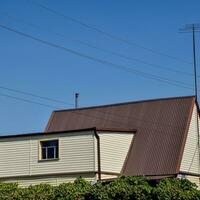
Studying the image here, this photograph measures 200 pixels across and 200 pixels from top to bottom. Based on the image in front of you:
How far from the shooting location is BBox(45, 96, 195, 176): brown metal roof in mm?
45375

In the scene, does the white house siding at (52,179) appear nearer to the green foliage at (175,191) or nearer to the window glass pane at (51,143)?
the window glass pane at (51,143)

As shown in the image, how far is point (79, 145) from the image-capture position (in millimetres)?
43375

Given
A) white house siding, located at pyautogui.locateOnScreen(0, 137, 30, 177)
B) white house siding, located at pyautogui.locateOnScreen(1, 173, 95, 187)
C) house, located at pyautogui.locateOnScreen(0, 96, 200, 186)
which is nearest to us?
white house siding, located at pyautogui.locateOnScreen(1, 173, 95, 187)

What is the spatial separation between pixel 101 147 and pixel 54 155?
3.29 m

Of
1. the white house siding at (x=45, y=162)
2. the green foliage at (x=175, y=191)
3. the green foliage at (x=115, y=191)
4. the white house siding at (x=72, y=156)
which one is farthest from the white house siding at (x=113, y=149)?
the green foliage at (x=175, y=191)

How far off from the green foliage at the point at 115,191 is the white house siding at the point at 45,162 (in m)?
10.9

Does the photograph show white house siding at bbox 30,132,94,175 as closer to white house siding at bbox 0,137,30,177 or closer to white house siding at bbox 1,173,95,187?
white house siding at bbox 1,173,95,187

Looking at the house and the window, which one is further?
the window

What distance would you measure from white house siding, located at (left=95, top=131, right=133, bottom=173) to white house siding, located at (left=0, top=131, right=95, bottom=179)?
3.44ft

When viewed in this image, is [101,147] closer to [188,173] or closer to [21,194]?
[188,173]

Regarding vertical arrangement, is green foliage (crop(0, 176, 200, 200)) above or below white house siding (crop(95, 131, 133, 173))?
below

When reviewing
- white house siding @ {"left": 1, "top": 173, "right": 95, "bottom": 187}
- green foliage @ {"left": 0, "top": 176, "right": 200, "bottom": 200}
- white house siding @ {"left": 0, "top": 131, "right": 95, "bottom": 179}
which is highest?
white house siding @ {"left": 0, "top": 131, "right": 95, "bottom": 179}

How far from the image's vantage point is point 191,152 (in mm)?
47438

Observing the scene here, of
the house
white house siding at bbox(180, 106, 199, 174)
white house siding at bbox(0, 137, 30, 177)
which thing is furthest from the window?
Answer: white house siding at bbox(180, 106, 199, 174)
